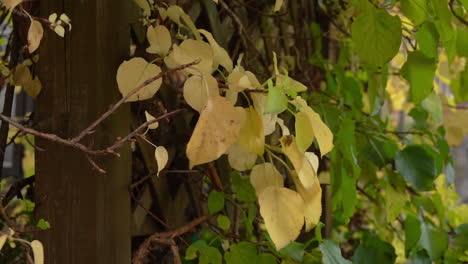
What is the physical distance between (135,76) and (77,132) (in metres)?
0.15

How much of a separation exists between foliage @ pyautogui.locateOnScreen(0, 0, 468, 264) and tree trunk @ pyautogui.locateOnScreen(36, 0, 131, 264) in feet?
0.12

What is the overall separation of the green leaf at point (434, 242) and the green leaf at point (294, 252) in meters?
0.43

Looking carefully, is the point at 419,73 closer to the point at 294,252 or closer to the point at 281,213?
the point at 294,252

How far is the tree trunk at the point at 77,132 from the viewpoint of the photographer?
3.23ft

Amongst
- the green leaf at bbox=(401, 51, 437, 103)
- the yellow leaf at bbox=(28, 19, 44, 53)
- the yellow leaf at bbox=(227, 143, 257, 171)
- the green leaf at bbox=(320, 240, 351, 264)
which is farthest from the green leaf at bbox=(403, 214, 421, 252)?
the yellow leaf at bbox=(28, 19, 44, 53)

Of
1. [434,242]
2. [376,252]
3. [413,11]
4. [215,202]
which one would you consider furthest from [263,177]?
[434,242]

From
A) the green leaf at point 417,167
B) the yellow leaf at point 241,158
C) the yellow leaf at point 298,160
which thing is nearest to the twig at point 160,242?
the yellow leaf at point 241,158

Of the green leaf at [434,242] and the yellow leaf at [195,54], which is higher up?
Result: the yellow leaf at [195,54]

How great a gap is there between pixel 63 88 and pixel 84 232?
208 mm

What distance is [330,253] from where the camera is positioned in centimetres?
105

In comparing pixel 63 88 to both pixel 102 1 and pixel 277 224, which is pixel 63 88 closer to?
pixel 102 1

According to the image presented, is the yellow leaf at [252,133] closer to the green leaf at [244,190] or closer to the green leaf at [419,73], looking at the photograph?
the green leaf at [244,190]

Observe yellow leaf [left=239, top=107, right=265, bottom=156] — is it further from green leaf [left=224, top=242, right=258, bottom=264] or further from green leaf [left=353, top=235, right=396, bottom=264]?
green leaf [left=353, top=235, right=396, bottom=264]

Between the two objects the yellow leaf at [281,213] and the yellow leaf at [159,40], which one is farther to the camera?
the yellow leaf at [159,40]
